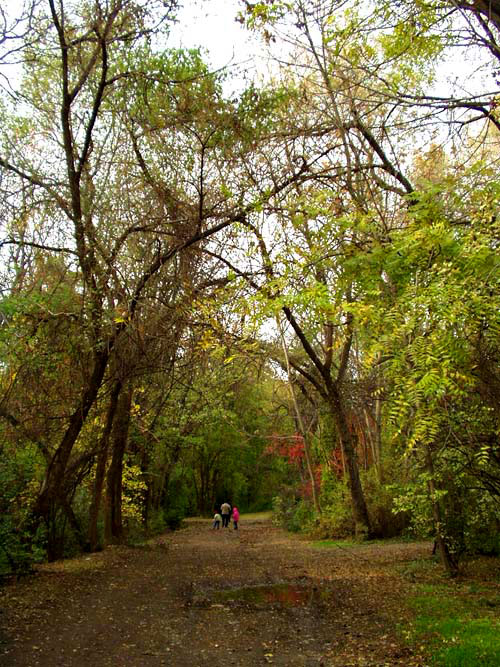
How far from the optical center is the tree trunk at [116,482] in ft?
58.0

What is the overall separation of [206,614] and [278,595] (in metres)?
1.89

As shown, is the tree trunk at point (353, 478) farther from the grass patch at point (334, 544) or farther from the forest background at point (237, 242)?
the forest background at point (237, 242)

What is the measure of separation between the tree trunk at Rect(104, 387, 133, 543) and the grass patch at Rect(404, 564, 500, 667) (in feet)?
33.2

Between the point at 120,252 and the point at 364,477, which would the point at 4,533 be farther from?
the point at 364,477

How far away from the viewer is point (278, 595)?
10.4 meters

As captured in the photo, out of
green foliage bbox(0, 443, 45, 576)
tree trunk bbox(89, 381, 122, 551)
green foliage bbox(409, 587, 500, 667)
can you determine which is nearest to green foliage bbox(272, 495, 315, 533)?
tree trunk bbox(89, 381, 122, 551)

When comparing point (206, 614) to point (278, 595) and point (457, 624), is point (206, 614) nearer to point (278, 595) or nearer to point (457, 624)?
point (278, 595)

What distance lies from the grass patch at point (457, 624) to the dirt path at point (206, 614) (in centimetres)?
29

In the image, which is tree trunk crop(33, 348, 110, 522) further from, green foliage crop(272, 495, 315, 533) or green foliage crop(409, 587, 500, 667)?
green foliage crop(272, 495, 315, 533)

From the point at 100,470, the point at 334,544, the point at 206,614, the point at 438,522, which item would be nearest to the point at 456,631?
the point at 438,522

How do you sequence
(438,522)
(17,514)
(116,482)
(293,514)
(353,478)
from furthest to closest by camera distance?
(293,514)
(353,478)
(116,482)
(17,514)
(438,522)

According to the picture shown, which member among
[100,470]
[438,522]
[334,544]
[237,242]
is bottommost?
[334,544]

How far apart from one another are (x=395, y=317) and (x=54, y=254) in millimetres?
9375

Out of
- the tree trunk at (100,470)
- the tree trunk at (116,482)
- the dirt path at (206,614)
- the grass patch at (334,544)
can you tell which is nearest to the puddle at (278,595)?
the dirt path at (206,614)
